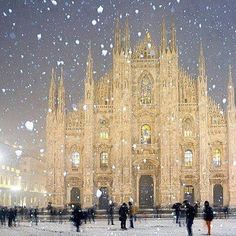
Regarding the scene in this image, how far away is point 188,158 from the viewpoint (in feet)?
206

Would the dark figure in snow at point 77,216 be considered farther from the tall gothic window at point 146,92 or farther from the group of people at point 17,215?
the tall gothic window at point 146,92

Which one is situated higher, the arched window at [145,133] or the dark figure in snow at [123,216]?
the arched window at [145,133]

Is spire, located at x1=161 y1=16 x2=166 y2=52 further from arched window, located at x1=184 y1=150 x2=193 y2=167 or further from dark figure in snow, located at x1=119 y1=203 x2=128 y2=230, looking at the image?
dark figure in snow, located at x1=119 y1=203 x2=128 y2=230

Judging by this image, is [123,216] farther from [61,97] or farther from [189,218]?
[61,97]

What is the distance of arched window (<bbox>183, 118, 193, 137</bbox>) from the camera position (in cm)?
Answer: 6259

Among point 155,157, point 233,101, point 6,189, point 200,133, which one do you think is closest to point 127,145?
point 155,157

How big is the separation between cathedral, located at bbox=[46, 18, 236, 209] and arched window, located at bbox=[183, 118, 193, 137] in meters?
0.11

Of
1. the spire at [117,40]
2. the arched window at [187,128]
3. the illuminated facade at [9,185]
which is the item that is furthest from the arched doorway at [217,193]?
the illuminated facade at [9,185]

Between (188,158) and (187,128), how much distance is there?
11.0 ft

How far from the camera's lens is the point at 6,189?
91.4 meters

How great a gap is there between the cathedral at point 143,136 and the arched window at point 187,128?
11 centimetres

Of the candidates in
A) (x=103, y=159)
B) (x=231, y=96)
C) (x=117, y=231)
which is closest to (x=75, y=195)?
(x=103, y=159)

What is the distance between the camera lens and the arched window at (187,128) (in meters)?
62.6

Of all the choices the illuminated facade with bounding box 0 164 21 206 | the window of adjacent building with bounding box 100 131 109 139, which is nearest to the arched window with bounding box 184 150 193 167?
the window of adjacent building with bounding box 100 131 109 139
